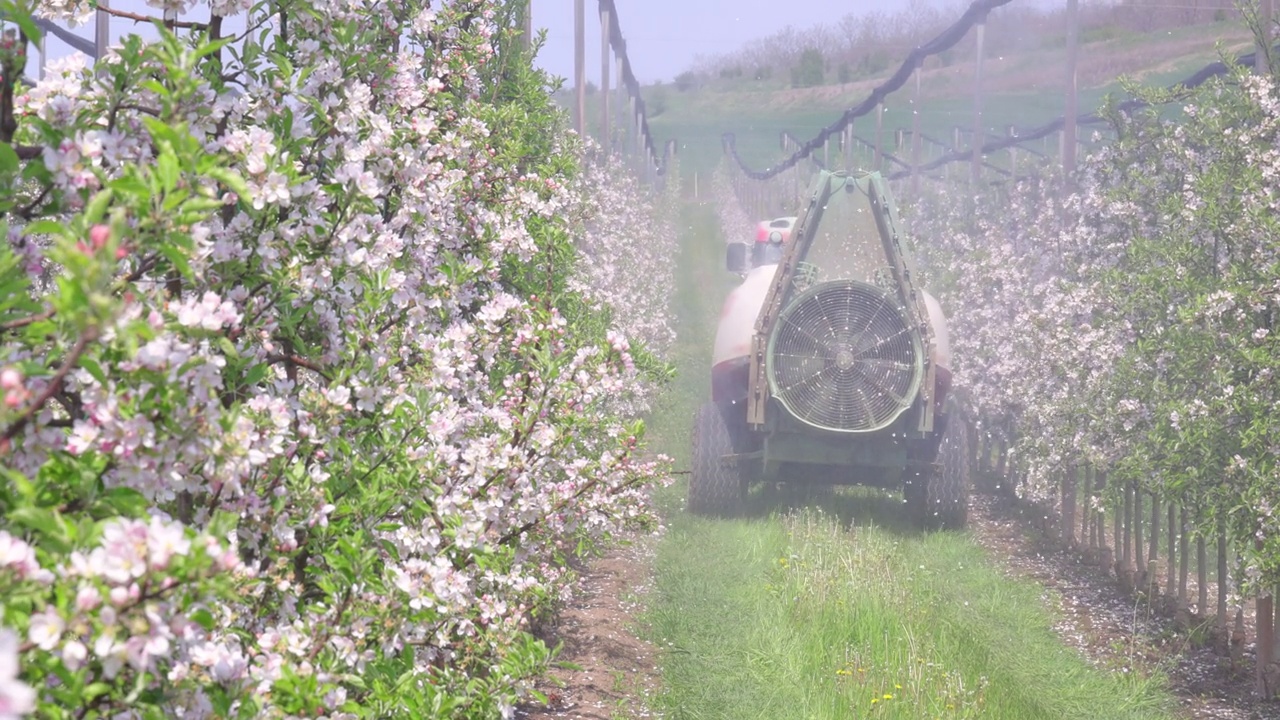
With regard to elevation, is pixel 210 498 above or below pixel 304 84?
below

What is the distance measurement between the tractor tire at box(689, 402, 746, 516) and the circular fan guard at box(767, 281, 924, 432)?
0.93 meters

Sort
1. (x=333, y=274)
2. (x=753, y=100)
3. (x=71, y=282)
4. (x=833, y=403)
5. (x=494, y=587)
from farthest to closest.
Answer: (x=753, y=100)
(x=833, y=403)
(x=494, y=587)
(x=333, y=274)
(x=71, y=282)

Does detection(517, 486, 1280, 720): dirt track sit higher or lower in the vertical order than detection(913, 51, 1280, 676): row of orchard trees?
lower

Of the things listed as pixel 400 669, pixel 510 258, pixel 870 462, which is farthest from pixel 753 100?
pixel 400 669

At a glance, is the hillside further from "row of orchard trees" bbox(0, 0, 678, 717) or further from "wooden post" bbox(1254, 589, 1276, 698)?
"row of orchard trees" bbox(0, 0, 678, 717)

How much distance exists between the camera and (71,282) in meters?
1.82

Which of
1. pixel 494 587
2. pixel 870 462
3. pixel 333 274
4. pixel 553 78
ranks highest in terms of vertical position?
pixel 553 78

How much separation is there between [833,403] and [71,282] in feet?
32.9

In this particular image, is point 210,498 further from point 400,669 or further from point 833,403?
point 833,403

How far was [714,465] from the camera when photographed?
12.2 meters

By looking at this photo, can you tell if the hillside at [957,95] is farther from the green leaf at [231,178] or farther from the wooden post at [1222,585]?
the green leaf at [231,178]

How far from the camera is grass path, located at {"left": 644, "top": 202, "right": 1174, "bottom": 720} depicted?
23.6 feet

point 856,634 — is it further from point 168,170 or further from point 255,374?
point 168,170

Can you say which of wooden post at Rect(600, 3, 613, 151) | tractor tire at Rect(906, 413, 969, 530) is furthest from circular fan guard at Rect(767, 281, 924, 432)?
wooden post at Rect(600, 3, 613, 151)
